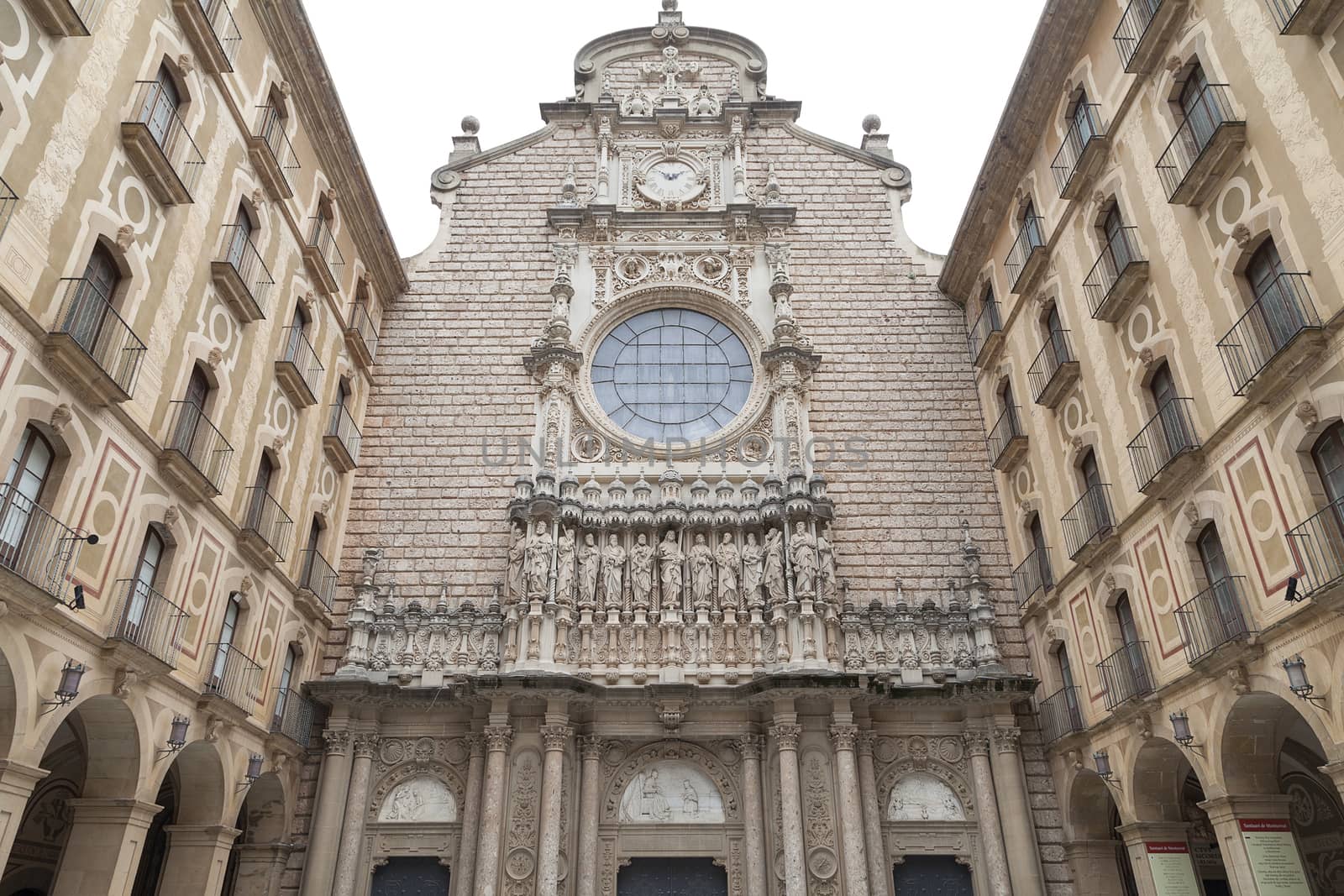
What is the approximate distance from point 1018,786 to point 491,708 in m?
9.23

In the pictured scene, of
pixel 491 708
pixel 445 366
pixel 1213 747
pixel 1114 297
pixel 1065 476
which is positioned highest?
pixel 445 366

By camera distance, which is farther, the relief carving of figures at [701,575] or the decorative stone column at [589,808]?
the relief carving of figures at [701,575]

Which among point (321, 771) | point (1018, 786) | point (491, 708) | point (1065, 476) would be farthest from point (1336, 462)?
point (321, 771)

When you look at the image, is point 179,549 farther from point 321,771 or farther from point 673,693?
point 673,693

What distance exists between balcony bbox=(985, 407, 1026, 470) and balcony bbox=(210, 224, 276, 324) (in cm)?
1368

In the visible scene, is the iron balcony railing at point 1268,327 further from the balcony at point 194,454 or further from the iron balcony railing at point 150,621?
the iron balcony railing at point 150,621

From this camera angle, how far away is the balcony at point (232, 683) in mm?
13492

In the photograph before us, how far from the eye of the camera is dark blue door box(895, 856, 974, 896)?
16109mm

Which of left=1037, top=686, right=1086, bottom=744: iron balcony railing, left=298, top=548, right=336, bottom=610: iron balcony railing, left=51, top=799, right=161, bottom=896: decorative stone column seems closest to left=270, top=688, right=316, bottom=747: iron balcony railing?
left=298, top=548, right=336, bottom=610: iron balcony railing

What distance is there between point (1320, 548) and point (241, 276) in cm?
1479

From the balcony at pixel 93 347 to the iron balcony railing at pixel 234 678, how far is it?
14.6 ft

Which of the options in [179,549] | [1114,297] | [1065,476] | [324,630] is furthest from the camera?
[324,630]

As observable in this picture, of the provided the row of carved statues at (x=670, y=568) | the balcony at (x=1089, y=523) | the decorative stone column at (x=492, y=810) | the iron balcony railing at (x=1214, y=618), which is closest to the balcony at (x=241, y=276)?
the row of carved statues at (x=670, y=568)

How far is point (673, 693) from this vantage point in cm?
1661
